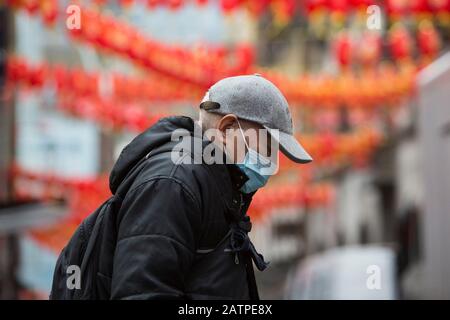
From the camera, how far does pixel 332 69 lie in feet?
118

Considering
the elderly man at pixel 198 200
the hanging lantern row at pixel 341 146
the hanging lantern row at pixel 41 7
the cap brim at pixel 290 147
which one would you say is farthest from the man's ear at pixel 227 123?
the hanging lantern row at pixel 341 146

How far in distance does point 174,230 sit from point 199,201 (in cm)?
15

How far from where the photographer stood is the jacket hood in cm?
293

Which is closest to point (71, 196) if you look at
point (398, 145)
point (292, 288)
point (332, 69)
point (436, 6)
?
point (292, 288)

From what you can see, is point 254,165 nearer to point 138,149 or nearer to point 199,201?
point 199,201

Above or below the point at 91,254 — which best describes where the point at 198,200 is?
above

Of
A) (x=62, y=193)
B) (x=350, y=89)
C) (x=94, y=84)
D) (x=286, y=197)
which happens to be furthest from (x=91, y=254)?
(x=286, y=197)

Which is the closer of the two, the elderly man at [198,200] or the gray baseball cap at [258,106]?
the elderly man at [198,200]

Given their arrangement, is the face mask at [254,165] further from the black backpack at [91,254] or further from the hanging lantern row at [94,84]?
the hanging lantern row at [94,84]

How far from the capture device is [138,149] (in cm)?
294

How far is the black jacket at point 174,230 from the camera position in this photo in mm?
2672

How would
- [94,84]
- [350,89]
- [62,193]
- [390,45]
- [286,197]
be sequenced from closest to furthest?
[94,84]
[62,193]
[350,89]
[390,45]
[286,197]

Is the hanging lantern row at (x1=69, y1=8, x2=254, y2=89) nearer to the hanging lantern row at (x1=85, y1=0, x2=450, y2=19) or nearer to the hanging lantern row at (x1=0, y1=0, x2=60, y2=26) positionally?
the hanging lantern row at (x1=85, y1=0, x2=450, y2=19)

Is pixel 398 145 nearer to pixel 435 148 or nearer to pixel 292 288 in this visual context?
pixel 292 288
